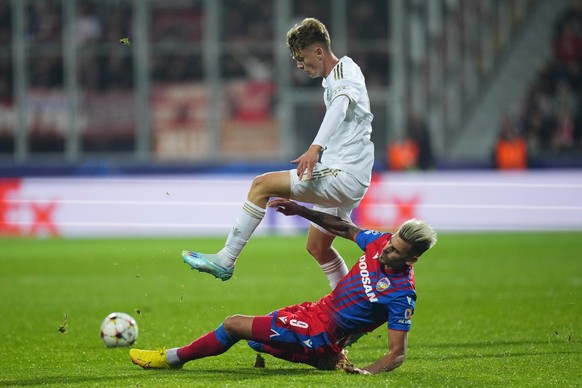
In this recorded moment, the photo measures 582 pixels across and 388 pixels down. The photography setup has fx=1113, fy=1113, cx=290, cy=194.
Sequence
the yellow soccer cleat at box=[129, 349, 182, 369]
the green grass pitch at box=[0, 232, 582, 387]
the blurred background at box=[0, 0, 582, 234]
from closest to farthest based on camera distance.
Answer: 1. the green grass pitch at box=[0, 232, 582, 387]
2. the yellow soccer cleat at box=[129, 349, 182, 369]
3. the blurred background at box=[0, 0, 582, 234]

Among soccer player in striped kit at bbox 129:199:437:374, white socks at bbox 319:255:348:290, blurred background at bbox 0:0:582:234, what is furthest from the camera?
blurred background at bbox 0:0:582:234

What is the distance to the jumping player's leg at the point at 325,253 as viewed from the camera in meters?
7.62

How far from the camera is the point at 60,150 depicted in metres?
24.7

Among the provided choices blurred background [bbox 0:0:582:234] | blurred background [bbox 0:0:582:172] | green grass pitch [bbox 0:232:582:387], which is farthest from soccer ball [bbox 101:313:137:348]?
blurred background [bbox 0:0:582:172]

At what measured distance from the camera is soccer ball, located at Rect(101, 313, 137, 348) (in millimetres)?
8156

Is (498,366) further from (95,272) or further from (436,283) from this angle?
(95,272)

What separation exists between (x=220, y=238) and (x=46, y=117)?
8.00m

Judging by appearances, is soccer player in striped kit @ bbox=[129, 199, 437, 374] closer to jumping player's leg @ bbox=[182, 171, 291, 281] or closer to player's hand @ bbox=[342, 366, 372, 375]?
player's hand @ bbox=[342, 366, 372, 375]

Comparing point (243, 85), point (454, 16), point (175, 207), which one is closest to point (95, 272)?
point (175, 207)

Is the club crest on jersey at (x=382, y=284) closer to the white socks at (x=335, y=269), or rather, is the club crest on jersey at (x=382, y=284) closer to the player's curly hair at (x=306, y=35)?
the white socks at (x=335, y=269)

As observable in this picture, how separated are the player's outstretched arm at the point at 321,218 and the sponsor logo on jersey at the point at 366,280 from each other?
350 millimetres

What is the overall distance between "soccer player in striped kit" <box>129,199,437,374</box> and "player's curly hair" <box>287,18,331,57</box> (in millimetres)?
1289

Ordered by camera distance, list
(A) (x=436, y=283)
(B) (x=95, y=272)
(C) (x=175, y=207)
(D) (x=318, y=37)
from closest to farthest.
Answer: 1. (D) (x=318, y=37)
2. (A) (x=436, y=283)
3. (B) (x=95, y=272)
4. (C) (x=175, y=207)

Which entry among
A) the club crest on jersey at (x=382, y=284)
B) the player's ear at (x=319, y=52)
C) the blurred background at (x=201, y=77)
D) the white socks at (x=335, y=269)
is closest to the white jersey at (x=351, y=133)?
the player's ear at (x=319, y=52)
